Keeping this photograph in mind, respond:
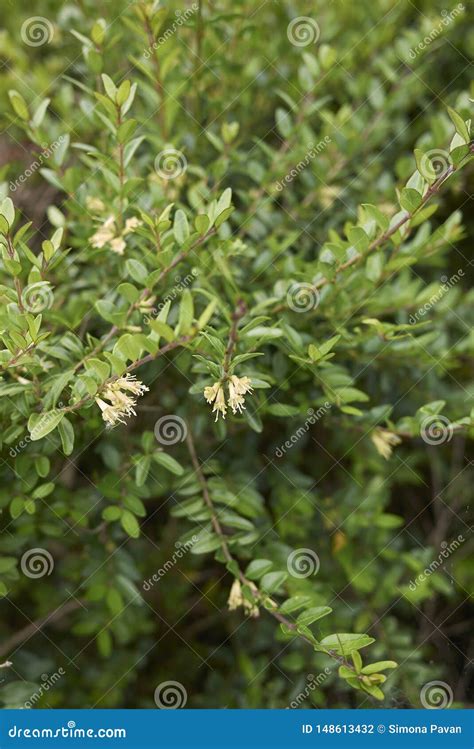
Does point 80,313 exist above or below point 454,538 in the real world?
below

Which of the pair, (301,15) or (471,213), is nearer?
(301,15)

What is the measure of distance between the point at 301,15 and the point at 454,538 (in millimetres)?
1785

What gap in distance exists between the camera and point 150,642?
7.02ft

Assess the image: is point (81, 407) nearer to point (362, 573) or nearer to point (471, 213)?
point (362, 573)

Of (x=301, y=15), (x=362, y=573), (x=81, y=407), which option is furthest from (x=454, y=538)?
(x=301, y=15)

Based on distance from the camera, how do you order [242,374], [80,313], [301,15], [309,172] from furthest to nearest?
[301,15], [309,172], [80,313], [242,374]
